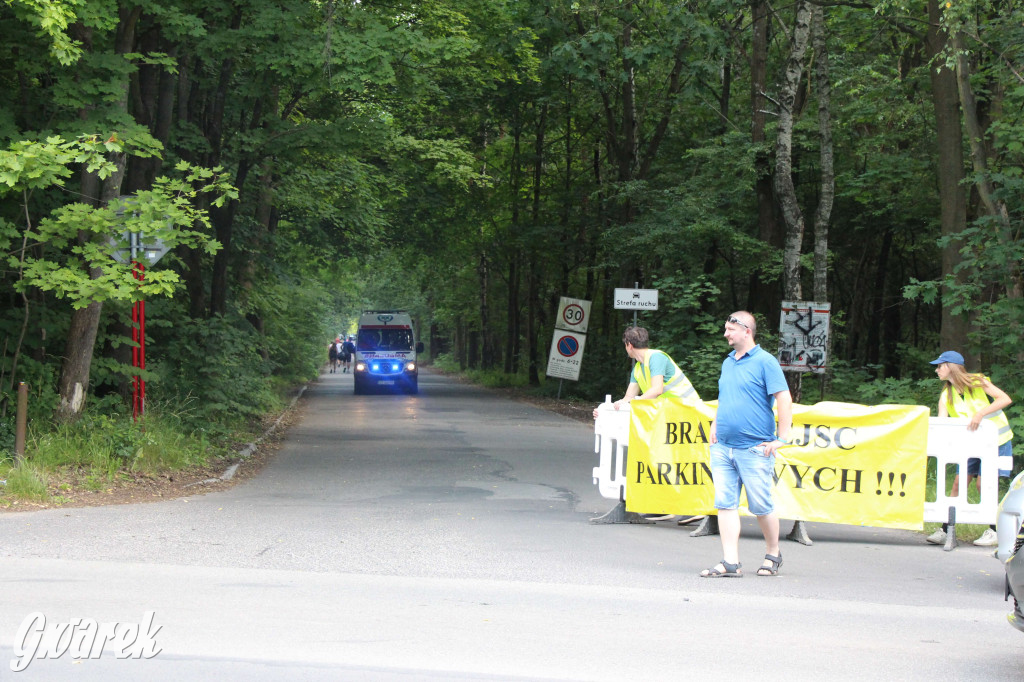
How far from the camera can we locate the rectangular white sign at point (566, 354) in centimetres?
3288

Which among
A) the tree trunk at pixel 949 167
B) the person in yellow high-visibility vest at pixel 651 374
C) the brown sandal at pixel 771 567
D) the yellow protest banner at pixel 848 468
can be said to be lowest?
the brown sandal at pixel 771 567

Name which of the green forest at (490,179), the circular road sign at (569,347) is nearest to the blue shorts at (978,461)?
the green forest at (490,179)

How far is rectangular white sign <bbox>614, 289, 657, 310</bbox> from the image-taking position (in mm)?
25359

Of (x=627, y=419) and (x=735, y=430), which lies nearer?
(x=735, y=430)

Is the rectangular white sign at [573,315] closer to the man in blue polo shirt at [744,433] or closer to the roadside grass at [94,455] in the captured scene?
the roadside grass at [94,455]

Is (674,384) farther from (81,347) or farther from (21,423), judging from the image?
(81,347)

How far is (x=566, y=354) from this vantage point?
109 feet

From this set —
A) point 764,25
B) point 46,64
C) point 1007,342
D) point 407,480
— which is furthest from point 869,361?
point 46,64

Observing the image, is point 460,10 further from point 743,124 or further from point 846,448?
point 846,448

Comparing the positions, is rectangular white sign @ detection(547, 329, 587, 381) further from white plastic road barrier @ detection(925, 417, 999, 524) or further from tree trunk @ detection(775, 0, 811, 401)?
white plastic road barrier @ detection(925, 417, 999, 524)

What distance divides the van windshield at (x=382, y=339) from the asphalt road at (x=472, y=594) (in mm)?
28289

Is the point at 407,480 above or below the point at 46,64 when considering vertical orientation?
below

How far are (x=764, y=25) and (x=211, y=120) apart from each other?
11980 mm

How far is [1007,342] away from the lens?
45.2 feet
